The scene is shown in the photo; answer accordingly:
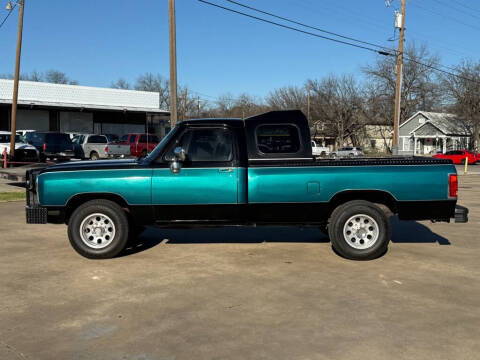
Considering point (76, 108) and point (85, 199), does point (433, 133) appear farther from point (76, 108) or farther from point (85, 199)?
point (85, 199)

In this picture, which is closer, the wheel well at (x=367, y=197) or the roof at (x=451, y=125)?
the wheel well at (x=367, y=197)

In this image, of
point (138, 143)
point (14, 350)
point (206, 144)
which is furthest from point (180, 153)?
point (138, 143)

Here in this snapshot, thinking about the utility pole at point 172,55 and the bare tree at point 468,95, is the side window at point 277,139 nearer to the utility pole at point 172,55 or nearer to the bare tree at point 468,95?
the utility pole at point 172,55

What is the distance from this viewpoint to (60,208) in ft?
21.4

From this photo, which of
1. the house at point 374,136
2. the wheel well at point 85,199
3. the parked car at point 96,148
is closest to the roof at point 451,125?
the house at point 374,136

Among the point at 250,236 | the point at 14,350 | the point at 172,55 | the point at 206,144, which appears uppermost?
the point at 172,55

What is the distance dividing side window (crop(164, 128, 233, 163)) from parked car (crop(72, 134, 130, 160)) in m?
22.1

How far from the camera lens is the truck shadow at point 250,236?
25.6 ft

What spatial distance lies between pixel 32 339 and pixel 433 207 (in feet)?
16.9

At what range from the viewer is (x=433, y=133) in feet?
197

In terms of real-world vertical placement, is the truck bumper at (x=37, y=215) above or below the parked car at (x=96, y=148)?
below

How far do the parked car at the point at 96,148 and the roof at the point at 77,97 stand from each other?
13732 millimetres

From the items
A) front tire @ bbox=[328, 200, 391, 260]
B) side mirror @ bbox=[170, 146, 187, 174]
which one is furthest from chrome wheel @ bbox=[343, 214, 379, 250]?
side mirror @ bbox=[170, 146, 187, 174]

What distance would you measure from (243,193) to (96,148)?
24047mm
